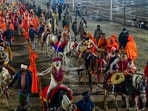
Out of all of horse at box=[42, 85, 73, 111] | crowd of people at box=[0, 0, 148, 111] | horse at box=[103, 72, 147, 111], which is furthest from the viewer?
crowd of people at box=[0, 0, 148, 111]

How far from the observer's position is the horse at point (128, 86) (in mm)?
12961

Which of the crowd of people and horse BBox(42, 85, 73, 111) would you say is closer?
horse BBox(42, 85, 73, 111)

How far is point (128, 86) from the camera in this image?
13367mm

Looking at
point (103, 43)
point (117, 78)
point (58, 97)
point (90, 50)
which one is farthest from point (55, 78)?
point (103, 43)

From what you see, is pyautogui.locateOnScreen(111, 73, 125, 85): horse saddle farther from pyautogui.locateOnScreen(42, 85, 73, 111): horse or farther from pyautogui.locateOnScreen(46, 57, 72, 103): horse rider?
pyautogui.locateOnScreen(42, 85, 73, 111): horse

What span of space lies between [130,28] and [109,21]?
657cm

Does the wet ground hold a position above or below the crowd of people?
below

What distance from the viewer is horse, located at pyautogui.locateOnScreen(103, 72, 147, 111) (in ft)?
42.5

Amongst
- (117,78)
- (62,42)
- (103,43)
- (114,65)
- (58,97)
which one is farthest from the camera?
(62,42)

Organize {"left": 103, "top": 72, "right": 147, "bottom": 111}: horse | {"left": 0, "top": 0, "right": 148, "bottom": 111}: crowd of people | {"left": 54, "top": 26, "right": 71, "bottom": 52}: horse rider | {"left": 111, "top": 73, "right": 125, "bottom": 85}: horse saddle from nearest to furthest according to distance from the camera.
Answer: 1. {"left": 103, "top": 72, "right": 147, "bottom": 111}: horse
2. {"left": 0, "top": 0, "right": 148, "bottom": 111}: crowd of people
3. {"left": 111, "top": 73, "right": 125, "bottom": 85}: horse saddle
4. {"left": 54, "top": 26, "right": 71, "bottom": 52}: horse rider

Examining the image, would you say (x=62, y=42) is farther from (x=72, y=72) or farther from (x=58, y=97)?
(x=58, y=97)

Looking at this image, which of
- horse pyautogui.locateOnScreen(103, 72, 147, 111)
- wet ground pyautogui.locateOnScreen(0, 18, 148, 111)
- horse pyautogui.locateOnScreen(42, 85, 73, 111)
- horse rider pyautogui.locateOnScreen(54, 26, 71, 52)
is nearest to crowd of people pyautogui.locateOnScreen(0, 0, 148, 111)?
horse rider pyautogui.locateOnScreen(54, 26, 71, 52)

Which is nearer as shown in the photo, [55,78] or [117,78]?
[55,78]

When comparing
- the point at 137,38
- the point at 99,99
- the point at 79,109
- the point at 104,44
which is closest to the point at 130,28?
the point at 137,38
